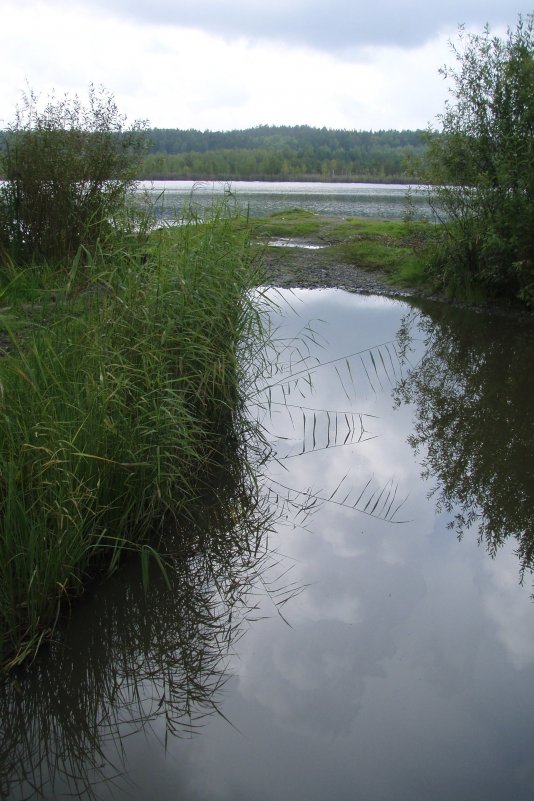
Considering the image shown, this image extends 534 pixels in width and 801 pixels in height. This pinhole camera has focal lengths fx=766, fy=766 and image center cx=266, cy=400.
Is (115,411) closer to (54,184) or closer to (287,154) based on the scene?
(54,184)

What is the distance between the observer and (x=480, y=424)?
6402 millimetres

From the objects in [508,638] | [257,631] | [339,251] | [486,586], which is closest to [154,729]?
[257,631]

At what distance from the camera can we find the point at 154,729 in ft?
9.64

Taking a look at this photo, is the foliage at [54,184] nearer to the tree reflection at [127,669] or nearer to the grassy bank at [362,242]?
the grassy bank at [362,242]

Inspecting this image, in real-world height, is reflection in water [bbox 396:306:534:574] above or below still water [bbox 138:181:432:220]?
below

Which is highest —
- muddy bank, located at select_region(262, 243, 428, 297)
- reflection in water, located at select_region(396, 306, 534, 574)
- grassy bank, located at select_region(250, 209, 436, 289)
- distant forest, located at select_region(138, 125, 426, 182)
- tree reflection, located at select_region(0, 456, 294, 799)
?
distant forest, located at select_region(138, 125, 426, 182)

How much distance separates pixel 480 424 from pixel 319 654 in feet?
11.6

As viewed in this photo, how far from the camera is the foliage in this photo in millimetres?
8531

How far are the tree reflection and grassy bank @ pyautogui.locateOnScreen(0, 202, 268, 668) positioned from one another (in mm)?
138

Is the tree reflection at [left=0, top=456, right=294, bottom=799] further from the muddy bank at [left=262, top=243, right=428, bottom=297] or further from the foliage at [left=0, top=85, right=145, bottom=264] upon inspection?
the muddy bank at [left=262, top=243, right=428, bottom=297]

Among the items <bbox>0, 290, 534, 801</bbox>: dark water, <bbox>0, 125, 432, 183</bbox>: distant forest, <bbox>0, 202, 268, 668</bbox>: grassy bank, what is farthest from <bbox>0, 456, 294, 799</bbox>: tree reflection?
<bbox>0, 125, 432, 183</bbox>: distant forest

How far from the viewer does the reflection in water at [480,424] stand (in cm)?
484

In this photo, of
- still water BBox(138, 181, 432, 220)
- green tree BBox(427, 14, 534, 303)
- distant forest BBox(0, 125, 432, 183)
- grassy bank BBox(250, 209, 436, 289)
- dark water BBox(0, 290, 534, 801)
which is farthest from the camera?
distant forest BBox(0, 125, 432, 183)

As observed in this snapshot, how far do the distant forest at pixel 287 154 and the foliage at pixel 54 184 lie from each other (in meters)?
23.3
